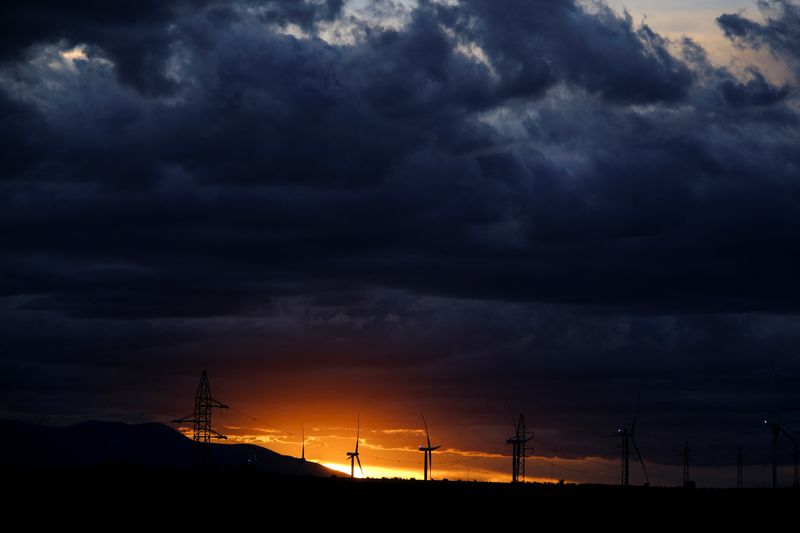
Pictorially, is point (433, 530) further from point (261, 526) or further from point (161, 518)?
point (161, 518)

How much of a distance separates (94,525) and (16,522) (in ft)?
33.0

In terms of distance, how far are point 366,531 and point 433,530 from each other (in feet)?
36.0

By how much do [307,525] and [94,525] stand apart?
3097 cm

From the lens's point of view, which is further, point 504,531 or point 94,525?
point 504,531

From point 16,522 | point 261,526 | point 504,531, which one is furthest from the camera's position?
point 504,531

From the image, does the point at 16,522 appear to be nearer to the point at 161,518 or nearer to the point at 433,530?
the point at 161,518

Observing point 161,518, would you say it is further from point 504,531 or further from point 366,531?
point 504,531

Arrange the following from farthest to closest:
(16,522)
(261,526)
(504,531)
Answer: (504,531) → (261,526) → (16,522)

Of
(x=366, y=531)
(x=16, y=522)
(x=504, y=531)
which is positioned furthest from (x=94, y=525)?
(x=504, y=531)

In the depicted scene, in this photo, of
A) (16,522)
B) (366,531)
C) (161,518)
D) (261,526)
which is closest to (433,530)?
(366,531)

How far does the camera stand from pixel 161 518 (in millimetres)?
188000

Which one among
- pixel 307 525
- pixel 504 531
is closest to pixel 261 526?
pixel 307 525

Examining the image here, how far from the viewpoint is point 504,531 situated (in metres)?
200

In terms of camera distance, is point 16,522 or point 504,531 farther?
point 504,531
